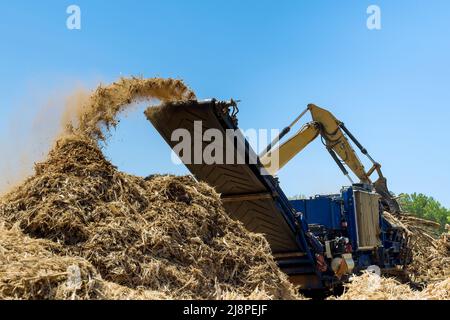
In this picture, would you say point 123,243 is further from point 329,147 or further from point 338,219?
point 329,147

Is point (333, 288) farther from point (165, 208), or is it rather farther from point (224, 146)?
point (165, 208)

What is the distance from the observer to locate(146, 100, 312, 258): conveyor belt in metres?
7.75

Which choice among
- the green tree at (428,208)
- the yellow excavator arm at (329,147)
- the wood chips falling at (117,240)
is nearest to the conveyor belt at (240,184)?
the wood chips falling at (117,240)

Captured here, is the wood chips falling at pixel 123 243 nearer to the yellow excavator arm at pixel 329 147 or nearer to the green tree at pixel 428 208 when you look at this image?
the yellow excavator arm at pixel 329 147

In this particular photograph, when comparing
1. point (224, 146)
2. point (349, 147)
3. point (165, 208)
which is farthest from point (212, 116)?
point (349, 147)

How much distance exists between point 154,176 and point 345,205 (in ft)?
15.9

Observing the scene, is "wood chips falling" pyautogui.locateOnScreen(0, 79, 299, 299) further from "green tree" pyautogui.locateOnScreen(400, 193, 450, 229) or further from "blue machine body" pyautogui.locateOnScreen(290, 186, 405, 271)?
"green tree" pyautogui.locateOnScreen(400, 193, 450, 229)

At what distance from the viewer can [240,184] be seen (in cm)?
831

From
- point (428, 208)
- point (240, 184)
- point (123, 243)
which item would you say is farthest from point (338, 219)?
point (428, 208)

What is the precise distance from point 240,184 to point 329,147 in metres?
5.69

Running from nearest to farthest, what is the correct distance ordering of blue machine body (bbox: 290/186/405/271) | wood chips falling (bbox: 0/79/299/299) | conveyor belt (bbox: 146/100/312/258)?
wood chips falling (bbox: 0/79/299/299), conveyor belt (bbox: 146/100/312/258), blue machine body (bbox: 290/186/405/271)

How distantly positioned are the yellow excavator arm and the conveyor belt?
3.38m

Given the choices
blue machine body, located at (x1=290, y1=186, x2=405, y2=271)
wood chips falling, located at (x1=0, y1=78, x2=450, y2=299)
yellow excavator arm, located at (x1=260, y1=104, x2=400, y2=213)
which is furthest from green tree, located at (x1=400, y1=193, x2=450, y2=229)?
wood chips falling, located at (x1=0, y1=78, x2=450, y2=299)

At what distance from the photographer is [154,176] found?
693 cm
